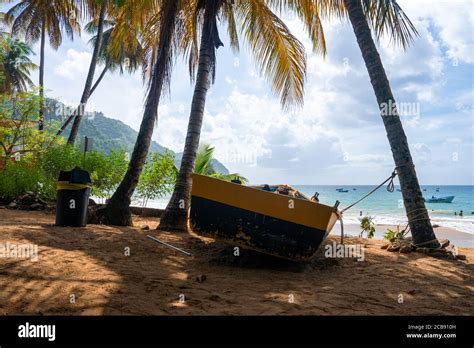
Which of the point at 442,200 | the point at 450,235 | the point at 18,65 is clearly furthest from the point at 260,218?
the point at 442,200

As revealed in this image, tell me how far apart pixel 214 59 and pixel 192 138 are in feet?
7.21

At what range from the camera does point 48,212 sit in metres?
11.8

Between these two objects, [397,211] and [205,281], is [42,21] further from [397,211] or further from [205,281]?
[397,211]

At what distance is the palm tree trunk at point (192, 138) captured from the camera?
342 inches

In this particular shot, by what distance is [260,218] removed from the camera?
5.50 m

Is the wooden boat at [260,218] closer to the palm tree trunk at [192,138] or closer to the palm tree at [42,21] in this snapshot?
the palm tree trunk at [192,138]

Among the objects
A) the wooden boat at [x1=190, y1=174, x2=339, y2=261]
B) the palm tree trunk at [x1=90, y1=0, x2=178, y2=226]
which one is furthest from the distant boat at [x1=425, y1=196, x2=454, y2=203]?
the wooden boat at [x1=190, y1=174, x2=339, y2=261]

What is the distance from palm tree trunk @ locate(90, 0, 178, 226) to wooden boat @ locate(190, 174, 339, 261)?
3.91 metres

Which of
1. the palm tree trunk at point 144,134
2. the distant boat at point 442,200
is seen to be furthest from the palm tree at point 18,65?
the distant boat at point 442,200

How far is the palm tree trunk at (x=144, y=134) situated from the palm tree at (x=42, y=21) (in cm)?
938
